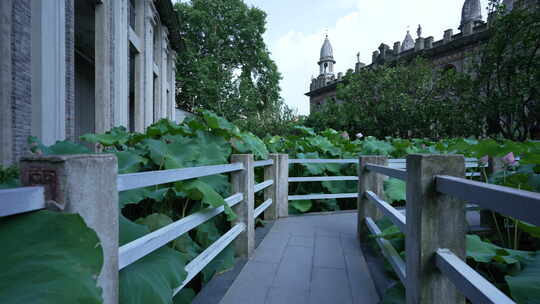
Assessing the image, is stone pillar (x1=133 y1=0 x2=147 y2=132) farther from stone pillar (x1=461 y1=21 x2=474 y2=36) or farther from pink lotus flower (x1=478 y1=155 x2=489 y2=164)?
stone pillar (x1=461 y1=21 x2=474 y2=36)

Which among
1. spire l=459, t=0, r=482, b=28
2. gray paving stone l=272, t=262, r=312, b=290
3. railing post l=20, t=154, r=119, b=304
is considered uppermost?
spire l=459, t=0, r=482, b=28

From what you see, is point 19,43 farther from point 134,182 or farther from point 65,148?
point 134,182

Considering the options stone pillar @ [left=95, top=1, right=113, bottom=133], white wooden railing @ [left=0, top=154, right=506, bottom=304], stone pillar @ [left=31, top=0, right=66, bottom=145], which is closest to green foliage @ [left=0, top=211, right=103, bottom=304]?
white wooden railing @ [left=0, top=154, right=506, bottom=304]

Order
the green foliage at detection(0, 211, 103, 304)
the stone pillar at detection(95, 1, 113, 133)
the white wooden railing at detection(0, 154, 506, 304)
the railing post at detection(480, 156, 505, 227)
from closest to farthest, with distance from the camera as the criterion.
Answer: the green foliage at detection(0, 211, 103, 304) < the white wooden railing at detection(0, 154, 506, 304) < the railing post at detection(480, 156, 505, 227) < the stone pillar at detection(95, 1, 113, 133)

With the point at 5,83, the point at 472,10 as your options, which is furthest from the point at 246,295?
the point at 472,10

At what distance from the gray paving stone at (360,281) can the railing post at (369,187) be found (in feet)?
1.68

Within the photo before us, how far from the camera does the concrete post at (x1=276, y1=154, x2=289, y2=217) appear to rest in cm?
432

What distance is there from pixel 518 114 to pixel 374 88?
595cm

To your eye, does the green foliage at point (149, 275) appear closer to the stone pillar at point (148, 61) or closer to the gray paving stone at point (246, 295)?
the gray paving stone at point (246, 295)

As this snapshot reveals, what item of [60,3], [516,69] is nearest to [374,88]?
[516,69]

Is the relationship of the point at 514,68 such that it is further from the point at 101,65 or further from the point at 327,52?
the point at 327,52

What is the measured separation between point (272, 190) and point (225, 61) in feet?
84.2

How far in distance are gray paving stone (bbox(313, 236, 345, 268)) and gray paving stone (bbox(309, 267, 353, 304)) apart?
0.14 metres

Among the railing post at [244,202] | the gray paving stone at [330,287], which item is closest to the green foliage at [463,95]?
the gray paving stone at [330,287]
